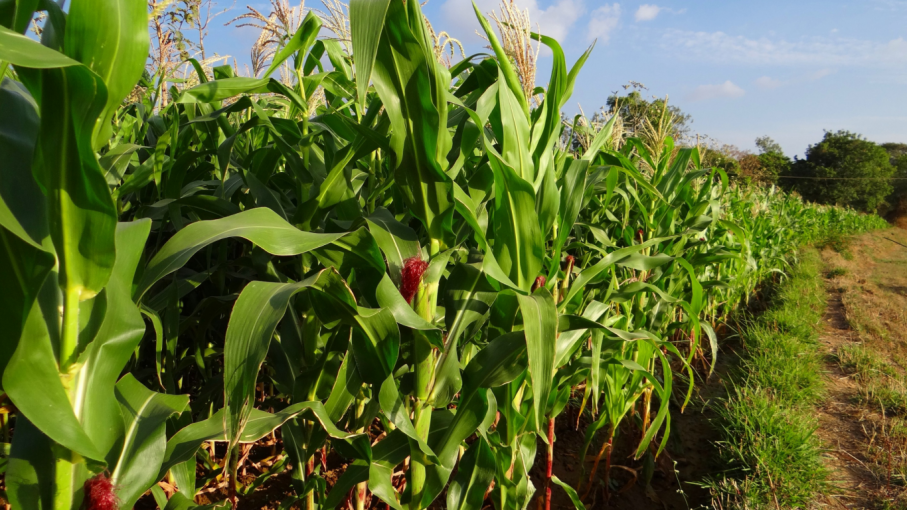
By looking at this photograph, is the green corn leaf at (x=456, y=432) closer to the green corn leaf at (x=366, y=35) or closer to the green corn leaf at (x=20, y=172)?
the green corn leaf at (x=366, y=35)

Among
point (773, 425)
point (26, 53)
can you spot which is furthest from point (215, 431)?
point (773, 425)

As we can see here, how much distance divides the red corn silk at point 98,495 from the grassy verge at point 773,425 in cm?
212

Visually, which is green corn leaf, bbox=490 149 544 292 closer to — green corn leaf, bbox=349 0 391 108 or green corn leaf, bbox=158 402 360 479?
green corn leaf, bbox=349 0 391 108

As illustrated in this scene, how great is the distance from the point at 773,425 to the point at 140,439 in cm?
280

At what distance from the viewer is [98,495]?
30.7 inches

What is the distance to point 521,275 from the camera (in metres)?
1.23

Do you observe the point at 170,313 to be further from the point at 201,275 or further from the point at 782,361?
the point at 782,361

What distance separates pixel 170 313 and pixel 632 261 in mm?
1398

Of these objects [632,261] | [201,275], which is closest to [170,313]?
[201,275]

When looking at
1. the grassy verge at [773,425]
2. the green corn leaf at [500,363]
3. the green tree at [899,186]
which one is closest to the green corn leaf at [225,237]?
the green corn leaf at [500,363]

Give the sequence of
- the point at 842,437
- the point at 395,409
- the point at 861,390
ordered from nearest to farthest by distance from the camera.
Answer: the point at 395,409
the point at 842,437
the point at 861,390

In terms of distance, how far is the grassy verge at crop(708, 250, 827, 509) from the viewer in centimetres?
212

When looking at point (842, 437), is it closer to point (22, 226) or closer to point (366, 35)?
point (366, 35)

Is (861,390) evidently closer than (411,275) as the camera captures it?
No
